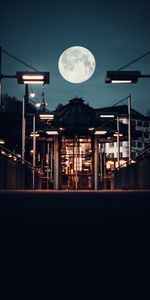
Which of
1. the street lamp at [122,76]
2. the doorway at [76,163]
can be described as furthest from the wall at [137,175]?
the doorway at [76,163]

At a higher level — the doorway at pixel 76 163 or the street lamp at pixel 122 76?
the street lamp at pixel 122 76

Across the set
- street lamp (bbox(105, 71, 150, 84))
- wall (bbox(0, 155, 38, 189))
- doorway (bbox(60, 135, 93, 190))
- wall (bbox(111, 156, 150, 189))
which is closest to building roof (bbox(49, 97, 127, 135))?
doorway (bbox(60, 135, 93, 190))

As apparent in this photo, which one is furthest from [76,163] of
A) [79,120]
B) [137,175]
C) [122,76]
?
[122,76]
